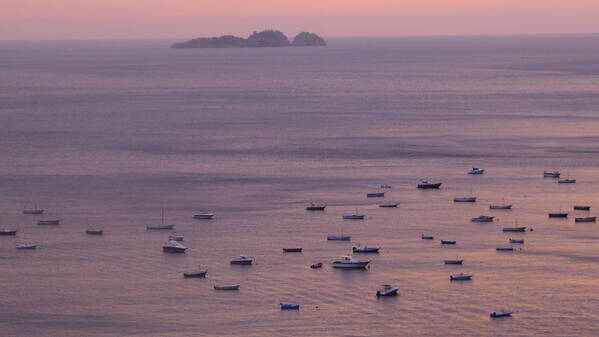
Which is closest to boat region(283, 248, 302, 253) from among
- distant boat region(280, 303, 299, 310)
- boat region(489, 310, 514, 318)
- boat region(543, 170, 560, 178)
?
distant boat region(280, 303, 299, 310)

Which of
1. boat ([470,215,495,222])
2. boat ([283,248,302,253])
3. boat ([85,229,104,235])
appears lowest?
boat ([85,229,104,235])

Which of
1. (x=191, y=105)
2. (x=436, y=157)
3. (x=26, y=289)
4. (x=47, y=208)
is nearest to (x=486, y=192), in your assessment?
(x=436, y=157)

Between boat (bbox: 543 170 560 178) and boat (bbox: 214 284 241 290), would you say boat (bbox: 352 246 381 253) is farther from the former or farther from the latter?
boat (bbox: 543 170 560 178)

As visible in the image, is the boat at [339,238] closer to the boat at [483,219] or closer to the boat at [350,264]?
the boat at [350,264]

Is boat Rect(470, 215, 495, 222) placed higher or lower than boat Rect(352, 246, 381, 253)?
higher

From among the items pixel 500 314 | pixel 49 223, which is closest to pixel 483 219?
pixel 500 314

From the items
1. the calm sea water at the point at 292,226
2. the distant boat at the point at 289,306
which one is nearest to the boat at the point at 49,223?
the calm sea water at the point at 292,226

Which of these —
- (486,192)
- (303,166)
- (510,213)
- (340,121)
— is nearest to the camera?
(510,213)

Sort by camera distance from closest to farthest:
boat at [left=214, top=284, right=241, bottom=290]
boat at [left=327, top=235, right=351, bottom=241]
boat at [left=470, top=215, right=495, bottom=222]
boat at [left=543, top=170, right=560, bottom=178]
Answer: boat at [left=214, top=284, right=241, bottom=290] → boat at [left=327, top=235, right=351, bottom=241] → boat at [left=470, top=215, right=495, bottom=222] → boat at [left=543, top=170, right=560, bottom=178]

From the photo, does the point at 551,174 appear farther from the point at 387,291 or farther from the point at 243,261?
the point at 387,291

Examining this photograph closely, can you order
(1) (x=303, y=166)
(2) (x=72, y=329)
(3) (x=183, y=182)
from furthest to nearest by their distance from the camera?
(1) (x=303, y=166) < (3) (x=183, y=182) < (2) (x=72, y=329)

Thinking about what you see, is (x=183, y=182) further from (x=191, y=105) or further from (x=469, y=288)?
(x=191, y=105)
